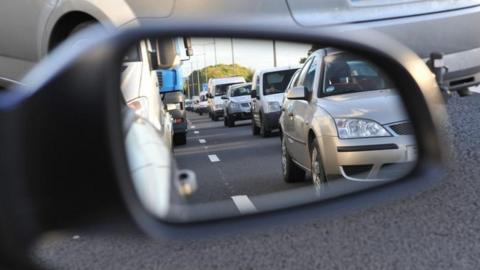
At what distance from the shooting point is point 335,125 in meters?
4.49

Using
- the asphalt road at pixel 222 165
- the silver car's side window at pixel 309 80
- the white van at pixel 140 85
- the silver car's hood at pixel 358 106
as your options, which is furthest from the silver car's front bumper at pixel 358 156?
the white van at pixel 140 85

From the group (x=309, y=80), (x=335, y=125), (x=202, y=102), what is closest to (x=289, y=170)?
(x=335, y=125)

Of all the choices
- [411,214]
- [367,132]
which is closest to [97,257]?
[367,132]

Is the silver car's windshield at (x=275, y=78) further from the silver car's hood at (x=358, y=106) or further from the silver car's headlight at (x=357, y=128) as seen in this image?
Answer: the silver car's headlight at (x=357, y=128)

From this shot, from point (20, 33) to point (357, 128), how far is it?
2966mm

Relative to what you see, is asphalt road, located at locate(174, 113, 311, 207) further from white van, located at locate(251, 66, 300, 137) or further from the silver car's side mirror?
the silver car's side mirror

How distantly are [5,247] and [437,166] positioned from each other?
1.22m

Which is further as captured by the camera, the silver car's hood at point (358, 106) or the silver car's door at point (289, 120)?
the silver car's door at point (289, 120)

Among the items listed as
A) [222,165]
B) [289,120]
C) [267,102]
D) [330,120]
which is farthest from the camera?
[267,102]

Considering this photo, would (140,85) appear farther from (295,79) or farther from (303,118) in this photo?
(295,79)

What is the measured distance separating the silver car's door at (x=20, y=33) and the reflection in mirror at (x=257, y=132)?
5.69ft

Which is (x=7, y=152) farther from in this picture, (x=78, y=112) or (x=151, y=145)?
(x=151, y=145)

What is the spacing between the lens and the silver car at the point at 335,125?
3.38m

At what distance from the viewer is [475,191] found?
4.93 metres
